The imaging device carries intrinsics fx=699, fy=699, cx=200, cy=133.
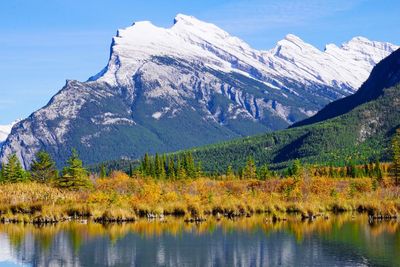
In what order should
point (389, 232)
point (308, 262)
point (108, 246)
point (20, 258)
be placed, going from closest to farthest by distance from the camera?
1. point (308, 262)
2. point (20, 258)
3. point (108, 246)
4. point (389, 232)

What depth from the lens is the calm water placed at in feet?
206

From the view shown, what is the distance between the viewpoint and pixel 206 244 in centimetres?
7269

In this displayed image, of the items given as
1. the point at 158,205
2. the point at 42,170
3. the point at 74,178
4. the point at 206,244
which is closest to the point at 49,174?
the point at 42,170

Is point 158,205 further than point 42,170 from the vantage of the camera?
No

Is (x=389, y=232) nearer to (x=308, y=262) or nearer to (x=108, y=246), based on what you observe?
(x=308, y=262)

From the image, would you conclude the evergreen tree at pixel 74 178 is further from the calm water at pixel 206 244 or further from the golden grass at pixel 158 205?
the calm water at pixel 206 244

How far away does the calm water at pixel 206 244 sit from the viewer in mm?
62875

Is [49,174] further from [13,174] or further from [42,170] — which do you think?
[13,174]

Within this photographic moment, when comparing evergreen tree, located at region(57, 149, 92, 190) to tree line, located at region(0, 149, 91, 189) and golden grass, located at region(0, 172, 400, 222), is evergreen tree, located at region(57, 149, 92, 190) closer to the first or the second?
tree line, located at region(0, 149, 91, 189)

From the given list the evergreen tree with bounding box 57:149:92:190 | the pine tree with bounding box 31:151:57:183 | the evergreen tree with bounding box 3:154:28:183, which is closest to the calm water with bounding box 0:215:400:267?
the evergreen tree with bounding box 57:149:92:190

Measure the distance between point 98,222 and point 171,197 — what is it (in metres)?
22.5

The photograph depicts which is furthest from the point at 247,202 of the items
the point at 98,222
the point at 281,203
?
the point at 98,222

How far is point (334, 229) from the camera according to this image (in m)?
82.7

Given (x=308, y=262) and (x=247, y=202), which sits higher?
(x=247, y=202)
